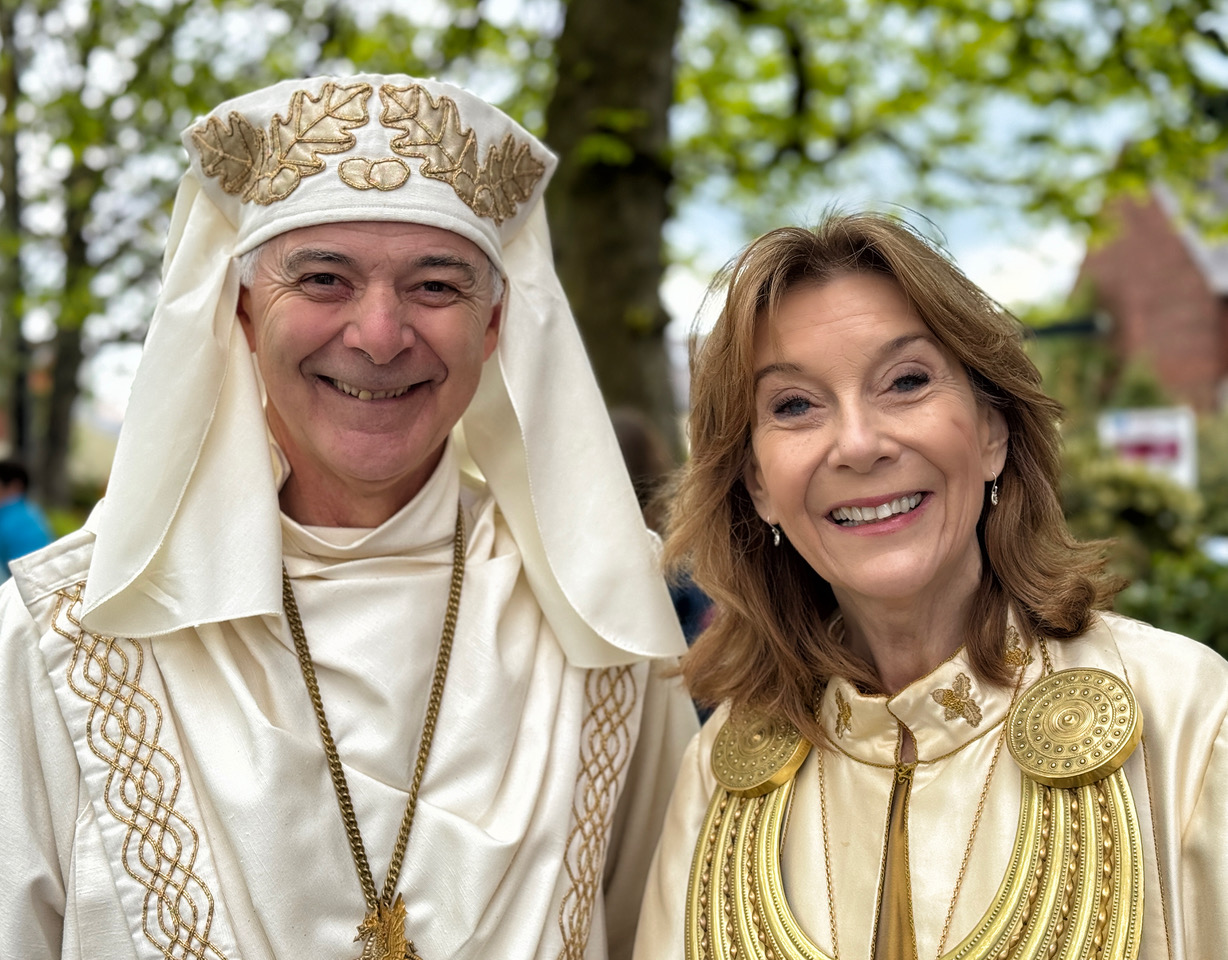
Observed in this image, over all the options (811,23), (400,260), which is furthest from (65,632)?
(811,23)

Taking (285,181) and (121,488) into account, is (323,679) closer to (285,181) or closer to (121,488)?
(121,488)

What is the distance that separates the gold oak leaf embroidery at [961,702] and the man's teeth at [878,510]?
31 centimetres

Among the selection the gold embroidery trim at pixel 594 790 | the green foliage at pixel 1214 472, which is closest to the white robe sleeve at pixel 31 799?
the gold embroidery trim at pixel 594 790

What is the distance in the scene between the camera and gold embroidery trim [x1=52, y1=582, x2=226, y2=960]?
7.26 feet

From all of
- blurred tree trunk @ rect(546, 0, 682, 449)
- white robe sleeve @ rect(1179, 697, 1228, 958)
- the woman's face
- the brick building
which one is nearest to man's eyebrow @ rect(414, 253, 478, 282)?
the woman's face

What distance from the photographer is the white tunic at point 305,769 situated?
2.23m

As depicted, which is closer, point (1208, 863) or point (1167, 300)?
point (1208, 863)

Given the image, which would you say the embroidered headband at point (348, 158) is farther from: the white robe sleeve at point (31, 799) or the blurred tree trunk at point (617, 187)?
the blurred tree trunk at point (617, 187)

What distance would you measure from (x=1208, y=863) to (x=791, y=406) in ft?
3.27

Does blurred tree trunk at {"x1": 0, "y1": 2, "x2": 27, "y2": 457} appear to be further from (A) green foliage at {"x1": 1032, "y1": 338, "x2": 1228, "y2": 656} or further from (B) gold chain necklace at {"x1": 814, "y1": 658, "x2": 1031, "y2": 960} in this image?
(B) gold chain necklace at {"x1": 814, "y1": 658, "x2": 1031, "y2": 960}

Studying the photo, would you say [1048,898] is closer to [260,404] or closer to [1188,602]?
[260,404]

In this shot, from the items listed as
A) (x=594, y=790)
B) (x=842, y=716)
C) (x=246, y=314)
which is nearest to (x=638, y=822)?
(x=594, y=790)

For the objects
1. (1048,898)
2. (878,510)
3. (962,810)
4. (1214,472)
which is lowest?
(1048,898)

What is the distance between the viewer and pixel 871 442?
2.23 meters
